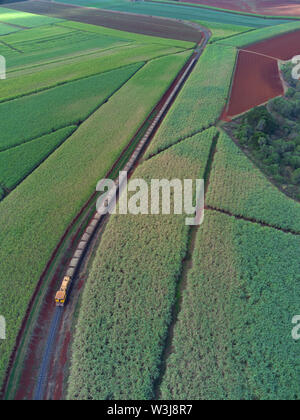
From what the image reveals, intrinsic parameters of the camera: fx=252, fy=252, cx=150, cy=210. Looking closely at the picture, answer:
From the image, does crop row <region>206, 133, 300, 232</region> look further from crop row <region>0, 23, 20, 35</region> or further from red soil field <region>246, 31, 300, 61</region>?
crop row <region>0, 23, 20, 35</region>

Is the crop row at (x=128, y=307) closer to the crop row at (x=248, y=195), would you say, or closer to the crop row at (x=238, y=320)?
the crop row at (x=238, y=320)

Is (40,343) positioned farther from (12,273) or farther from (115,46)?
(115,46)

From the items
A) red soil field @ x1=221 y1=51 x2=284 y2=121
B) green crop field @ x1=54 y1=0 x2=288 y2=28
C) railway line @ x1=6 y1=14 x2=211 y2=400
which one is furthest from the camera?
green crop field @ x1=54 y1=0 x2=288 y2=28

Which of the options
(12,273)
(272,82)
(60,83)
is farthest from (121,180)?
(272,82)

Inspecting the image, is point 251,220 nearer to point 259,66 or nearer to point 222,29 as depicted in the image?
point 259,66

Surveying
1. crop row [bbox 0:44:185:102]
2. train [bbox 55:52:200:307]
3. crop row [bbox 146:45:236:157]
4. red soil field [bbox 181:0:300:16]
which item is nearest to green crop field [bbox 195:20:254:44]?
crop row [bbox 146:45:236:157]

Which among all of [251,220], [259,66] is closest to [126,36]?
[259,66]
